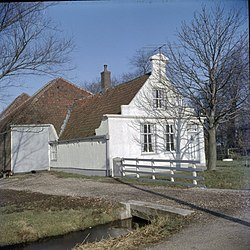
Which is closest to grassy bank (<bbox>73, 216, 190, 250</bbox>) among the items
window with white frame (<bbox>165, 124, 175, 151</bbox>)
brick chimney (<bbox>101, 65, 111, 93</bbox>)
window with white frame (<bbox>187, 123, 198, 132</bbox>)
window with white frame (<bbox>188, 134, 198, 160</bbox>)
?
window with white frame (<bbox>165, 124, 175, 151</bbox>)

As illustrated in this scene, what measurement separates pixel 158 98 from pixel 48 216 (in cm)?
1284

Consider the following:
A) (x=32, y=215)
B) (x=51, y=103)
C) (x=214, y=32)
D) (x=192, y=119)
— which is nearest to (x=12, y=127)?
(x=51, y=103)

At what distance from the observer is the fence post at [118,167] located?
17469mm

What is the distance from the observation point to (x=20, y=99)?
33.2 meters

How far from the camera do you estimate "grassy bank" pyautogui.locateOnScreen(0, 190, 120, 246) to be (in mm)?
7496

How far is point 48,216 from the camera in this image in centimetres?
849

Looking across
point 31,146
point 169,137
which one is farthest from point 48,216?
point 31,146

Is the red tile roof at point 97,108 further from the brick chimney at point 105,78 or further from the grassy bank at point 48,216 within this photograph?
the grassy bank at point 48,216

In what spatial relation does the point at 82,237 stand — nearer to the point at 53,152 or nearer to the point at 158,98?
the point at 158,98

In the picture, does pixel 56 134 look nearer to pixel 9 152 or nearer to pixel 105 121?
pixel 9 152

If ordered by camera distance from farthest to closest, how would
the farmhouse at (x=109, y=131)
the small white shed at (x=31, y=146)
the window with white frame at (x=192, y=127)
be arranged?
the small white shed at (x=31, y=146), the window with white frame at (x=192, y=127), the farmhouse at (x=109, y=131)

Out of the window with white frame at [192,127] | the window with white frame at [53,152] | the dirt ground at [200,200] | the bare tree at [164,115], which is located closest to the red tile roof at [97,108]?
the bare tree at [164,115]

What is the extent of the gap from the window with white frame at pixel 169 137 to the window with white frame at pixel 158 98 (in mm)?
1309

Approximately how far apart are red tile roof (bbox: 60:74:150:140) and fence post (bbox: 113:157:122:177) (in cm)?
307
